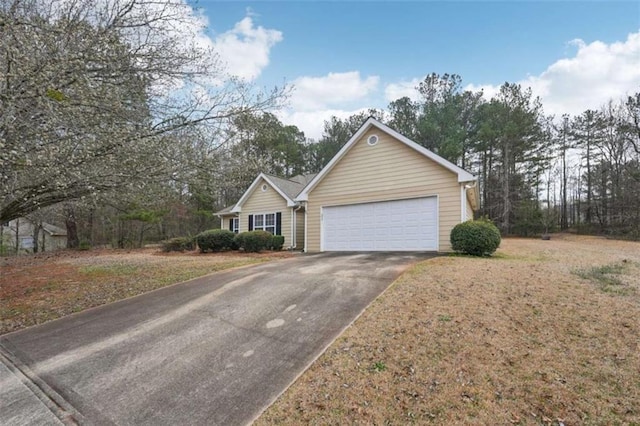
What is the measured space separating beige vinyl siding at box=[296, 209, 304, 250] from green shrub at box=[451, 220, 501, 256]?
835 cm

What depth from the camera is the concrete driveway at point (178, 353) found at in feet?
10.2

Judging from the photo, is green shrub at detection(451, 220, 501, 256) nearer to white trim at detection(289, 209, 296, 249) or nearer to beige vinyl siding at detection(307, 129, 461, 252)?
beige vinyl siding at detection(307, 129, 461, 252)

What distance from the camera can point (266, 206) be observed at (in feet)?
58.1

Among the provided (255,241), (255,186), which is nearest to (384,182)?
(255,241)

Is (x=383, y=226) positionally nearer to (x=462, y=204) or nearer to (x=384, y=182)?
(x=384, y=182)

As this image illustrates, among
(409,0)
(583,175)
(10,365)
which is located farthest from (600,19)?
(583,175)

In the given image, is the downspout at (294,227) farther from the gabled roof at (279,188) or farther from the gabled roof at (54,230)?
the gabled roof at (54,230)

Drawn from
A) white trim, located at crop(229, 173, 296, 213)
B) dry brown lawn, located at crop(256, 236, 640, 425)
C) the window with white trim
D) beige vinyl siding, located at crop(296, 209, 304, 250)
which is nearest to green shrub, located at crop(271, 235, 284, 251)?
beige vinyl siding, located at crop(296, 209, 304, 250)

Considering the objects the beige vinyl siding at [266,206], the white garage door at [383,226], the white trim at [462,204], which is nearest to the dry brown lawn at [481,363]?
the white trim at [462,204]

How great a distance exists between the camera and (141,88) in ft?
19.4

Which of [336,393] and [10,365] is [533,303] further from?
[10,365]

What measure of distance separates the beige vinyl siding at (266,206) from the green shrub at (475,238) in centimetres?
882

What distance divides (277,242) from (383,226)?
5835 mm

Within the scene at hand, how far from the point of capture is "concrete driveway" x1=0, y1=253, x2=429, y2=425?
10.2 feet
